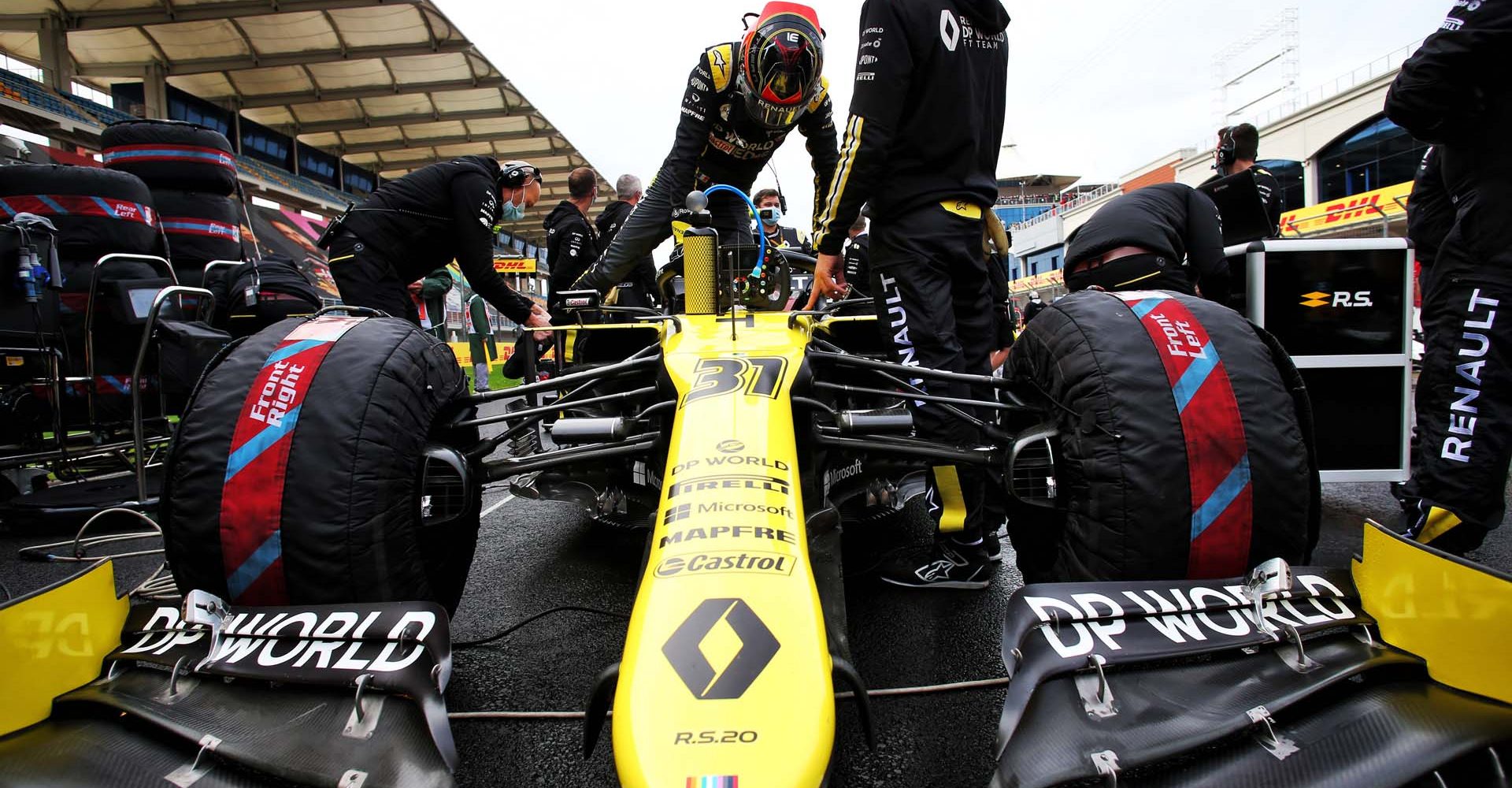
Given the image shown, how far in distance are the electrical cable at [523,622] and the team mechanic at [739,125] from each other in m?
1.50

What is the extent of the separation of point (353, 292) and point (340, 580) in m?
2.62

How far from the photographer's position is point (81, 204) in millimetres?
4109

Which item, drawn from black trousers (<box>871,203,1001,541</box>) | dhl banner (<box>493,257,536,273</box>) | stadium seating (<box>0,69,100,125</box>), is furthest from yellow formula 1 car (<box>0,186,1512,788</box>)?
stadium seating (<box>0,69,100,125</box>)

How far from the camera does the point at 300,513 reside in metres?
→ 1.29

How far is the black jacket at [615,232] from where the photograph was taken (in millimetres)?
5750

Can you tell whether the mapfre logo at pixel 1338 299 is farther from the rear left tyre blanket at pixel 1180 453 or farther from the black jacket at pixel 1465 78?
the rear left tyre blanket at pixel 1180 453

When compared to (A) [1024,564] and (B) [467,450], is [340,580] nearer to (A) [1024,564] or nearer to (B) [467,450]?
(B) [467,450]

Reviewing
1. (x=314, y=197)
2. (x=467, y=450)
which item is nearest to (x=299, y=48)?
(x=314, y=197)

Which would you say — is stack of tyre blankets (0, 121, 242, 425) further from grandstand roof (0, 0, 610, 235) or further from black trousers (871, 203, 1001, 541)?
grandstand roof (0, 0, 610, 235)

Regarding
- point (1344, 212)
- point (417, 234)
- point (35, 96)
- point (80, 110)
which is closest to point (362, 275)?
point (417, 234)

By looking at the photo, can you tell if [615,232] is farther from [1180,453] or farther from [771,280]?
[1180,453]

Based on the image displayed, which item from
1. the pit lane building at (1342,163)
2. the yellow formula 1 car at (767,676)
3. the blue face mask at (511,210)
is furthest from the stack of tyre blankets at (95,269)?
the pit lane building at (1342,163)

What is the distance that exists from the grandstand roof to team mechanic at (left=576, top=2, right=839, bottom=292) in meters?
13.3

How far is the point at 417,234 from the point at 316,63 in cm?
1634
